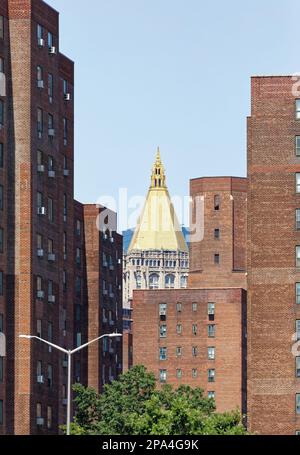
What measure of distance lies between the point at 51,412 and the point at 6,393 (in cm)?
888

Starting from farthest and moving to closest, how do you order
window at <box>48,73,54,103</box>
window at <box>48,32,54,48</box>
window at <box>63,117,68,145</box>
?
window at <box>63,117,68,145</box>, window at <box>48,73,54,103</box>, window at <box>48,32,54,48</box>

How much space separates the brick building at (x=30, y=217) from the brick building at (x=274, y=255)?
14355 mm

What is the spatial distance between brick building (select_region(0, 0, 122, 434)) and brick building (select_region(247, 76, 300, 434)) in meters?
14.4

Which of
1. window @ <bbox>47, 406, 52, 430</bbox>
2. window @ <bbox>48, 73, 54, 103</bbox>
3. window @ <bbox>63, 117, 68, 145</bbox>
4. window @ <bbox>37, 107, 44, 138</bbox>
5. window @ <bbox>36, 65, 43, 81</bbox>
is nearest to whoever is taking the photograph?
window @ <bbox>47, 406, 52, 430</bbox>

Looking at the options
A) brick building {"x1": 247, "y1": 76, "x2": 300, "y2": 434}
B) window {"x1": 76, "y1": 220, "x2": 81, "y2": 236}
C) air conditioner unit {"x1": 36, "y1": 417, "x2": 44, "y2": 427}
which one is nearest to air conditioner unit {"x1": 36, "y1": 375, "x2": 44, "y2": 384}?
air conditioner unit {"x1": 36, "y1": 417, "x2": 44, "y2": 427}

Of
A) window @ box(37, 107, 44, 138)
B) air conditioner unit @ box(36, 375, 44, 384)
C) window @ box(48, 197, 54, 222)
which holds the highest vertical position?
window @ box(37, 107, 44, 138)

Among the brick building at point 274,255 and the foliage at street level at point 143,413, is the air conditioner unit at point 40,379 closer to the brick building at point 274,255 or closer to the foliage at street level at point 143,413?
the foliage at street level at point 143,413

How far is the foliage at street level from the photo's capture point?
→ 104375 mm

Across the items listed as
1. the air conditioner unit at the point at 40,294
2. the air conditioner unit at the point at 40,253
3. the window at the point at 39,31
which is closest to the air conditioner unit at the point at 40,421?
the air conditioner unit at the point at 40,294

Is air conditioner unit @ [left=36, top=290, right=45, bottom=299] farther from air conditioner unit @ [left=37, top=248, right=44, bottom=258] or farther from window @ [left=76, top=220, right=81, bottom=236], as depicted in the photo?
window @ [left=76, top=220, right=81, bottom=236]

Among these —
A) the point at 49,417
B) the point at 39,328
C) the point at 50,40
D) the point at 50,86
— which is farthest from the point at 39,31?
the point at 49,417

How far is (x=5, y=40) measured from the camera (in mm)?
133750

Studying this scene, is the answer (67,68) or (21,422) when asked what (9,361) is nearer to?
(21,422)
